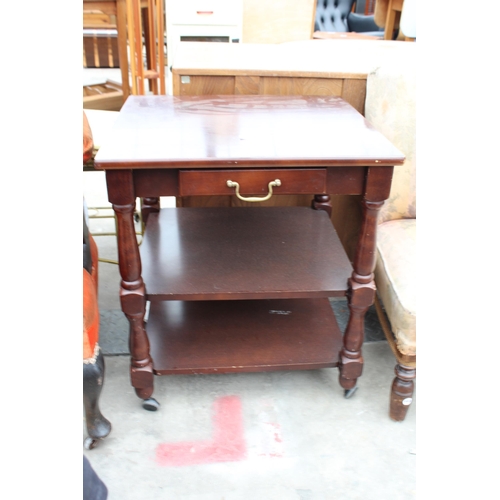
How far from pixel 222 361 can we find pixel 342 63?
3.78 ft

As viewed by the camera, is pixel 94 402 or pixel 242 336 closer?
pixel 94 402

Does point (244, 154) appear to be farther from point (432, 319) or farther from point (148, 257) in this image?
point (432, 319)

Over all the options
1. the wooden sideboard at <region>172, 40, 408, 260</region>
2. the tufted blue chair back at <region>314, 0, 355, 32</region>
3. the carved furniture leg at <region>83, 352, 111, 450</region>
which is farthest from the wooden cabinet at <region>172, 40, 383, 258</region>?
the tufted blue chair back at <region>314, 0, 355, 32</region>

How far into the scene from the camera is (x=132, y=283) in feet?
4.33

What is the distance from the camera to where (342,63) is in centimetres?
182

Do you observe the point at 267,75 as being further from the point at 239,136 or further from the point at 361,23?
the point at 361,23

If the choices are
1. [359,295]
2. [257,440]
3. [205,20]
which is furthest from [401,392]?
[205,20]

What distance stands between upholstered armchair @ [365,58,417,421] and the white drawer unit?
2.05 meters

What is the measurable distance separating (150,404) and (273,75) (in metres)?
1.16

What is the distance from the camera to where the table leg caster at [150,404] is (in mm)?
1521

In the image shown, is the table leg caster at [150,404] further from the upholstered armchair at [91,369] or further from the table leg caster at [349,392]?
the table leg caster at [349,392]

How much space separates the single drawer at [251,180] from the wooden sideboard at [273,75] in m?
0.65

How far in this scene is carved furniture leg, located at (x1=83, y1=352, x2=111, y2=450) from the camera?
1283mm

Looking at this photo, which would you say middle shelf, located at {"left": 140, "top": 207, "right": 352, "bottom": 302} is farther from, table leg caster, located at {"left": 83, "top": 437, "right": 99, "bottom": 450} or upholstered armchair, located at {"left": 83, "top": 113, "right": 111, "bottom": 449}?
table leg caster, located at {"left": 83, "top": 437, "right": 99, "bottom": 450}
